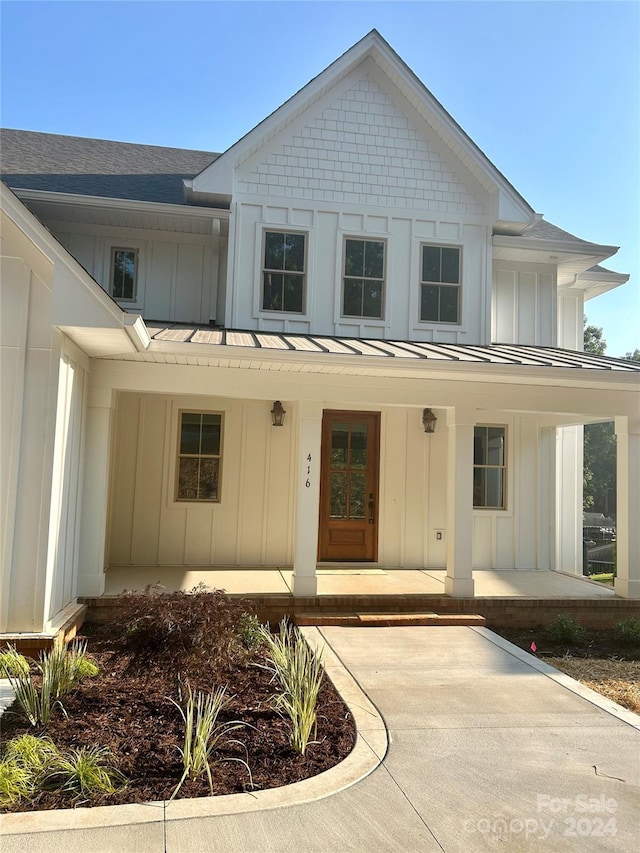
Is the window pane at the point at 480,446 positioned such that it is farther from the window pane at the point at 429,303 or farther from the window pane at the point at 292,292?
the window pane at the point at 292,292

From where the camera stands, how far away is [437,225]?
961 centimetres

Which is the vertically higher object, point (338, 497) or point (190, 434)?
point (190, 434)

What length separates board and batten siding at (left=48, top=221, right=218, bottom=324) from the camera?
9344 millimetres

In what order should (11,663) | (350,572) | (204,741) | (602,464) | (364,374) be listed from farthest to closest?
(602,464) < (350,572) < (364,374) < (11,663) < (204,741)

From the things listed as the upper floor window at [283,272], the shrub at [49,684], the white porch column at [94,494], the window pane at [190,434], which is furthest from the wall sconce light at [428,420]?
the shrub at [49,684]

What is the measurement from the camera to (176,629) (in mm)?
4672

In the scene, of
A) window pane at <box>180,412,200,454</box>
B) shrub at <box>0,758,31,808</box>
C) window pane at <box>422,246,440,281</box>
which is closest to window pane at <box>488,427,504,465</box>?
window pane at <box>422,246,440,281</box>

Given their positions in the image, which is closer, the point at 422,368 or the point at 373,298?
the point at 422,368

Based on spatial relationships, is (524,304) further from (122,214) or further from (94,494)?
(94,494)

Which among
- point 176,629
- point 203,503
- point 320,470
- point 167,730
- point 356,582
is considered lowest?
point 167,730

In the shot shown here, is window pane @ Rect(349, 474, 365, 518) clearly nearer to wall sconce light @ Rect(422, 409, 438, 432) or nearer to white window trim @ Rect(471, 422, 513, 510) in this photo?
wall sconce light @ Rect(422, 409, 438, 432)

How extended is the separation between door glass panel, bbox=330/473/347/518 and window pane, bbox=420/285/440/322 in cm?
283

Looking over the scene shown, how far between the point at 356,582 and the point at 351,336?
3.56 metres

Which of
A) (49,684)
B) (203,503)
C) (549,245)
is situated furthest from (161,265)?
(49,684)
